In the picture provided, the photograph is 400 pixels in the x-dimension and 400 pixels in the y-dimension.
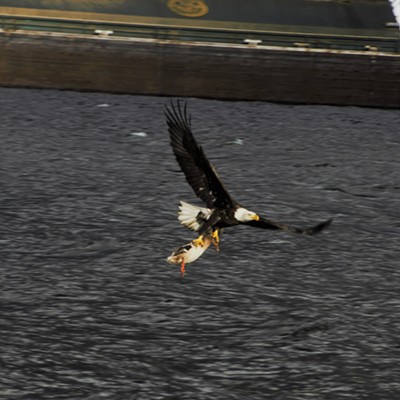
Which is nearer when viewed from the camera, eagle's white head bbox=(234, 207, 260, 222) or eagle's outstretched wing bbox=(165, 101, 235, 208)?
eagle's outstretched wing bbox=(165, 101, 235, 208)

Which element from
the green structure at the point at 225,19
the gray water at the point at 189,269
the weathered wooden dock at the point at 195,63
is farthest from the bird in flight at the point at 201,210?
the green structure at the point at 225,19

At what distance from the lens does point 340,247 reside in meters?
24.3

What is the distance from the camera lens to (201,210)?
555 inches

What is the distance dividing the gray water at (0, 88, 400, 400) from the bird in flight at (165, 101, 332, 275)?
359 centimetres

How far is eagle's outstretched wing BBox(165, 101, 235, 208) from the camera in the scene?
43.5ft

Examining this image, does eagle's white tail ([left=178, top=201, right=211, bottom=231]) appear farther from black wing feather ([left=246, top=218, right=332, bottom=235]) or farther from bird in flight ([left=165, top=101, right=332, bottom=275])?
black wing feather ([left=246, top=218, right=332, bottom=235])

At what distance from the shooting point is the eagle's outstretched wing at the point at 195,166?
43.5ft

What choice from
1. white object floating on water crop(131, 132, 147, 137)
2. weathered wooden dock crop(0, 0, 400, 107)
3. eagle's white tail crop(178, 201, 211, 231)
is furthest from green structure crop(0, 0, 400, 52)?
eagle's white tail crop(178, 201, 211, 231)

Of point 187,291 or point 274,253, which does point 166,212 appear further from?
point 187,291

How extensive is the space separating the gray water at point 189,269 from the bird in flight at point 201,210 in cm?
359

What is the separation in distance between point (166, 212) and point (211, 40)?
16309mm

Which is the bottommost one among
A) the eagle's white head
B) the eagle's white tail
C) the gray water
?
the gray water

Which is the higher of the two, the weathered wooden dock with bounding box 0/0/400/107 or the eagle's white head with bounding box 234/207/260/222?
the eagle's white head with bounding box 234/207/260/222

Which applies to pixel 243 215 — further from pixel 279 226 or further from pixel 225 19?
pixel 225 19
